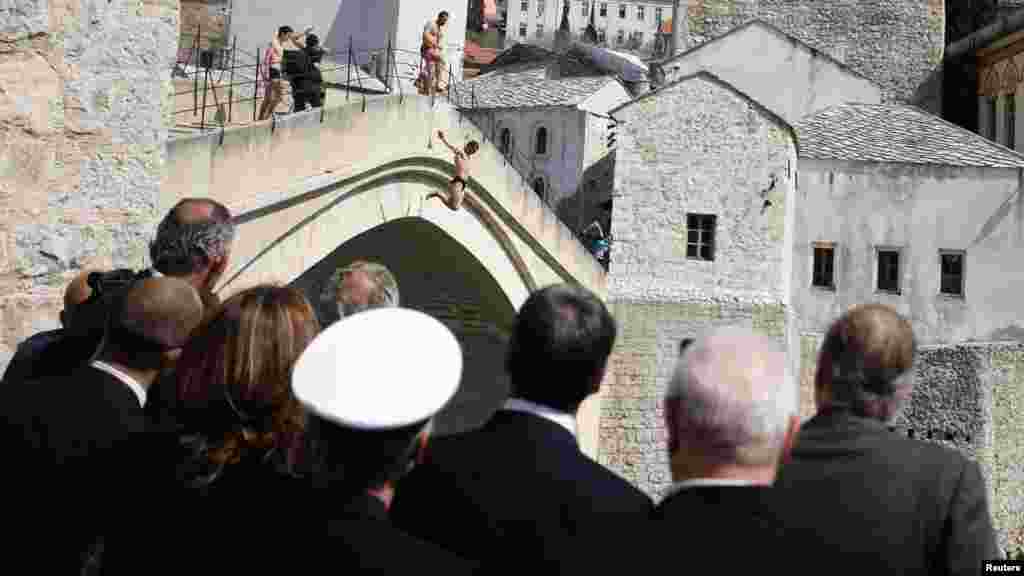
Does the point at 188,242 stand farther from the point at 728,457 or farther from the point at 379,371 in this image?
the point at 728,457

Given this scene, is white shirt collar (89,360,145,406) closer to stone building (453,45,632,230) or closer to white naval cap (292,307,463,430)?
white naval cap (292,307,463,430)

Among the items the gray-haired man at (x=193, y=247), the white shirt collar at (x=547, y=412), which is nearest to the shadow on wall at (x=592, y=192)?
the gray-haired man at (x=193, y=247)

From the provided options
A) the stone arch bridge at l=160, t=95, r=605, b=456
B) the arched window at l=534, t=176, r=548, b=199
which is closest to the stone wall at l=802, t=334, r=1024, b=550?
the stone arch bridge at l=160, t=95, r=605, b=456

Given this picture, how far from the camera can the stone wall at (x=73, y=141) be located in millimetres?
4543

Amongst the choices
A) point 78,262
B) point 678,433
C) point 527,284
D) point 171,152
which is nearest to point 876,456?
point 678,433

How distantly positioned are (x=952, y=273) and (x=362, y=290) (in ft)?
65.4

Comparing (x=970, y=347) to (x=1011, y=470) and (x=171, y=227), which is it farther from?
(x=171, y=227)

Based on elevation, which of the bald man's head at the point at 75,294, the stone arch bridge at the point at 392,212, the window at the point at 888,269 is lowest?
the bald man's head at the point at 75,294

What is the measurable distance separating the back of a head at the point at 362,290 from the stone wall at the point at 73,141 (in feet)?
3.82

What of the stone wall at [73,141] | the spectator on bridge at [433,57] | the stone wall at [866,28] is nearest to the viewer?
the stone wall at [73,141]

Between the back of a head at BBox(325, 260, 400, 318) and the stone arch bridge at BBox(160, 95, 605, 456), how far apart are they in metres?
3.43

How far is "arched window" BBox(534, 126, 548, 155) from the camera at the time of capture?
33.8m

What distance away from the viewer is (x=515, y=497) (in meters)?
2.91

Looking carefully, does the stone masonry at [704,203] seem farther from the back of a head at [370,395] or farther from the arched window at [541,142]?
the back of a head at [370,395]
